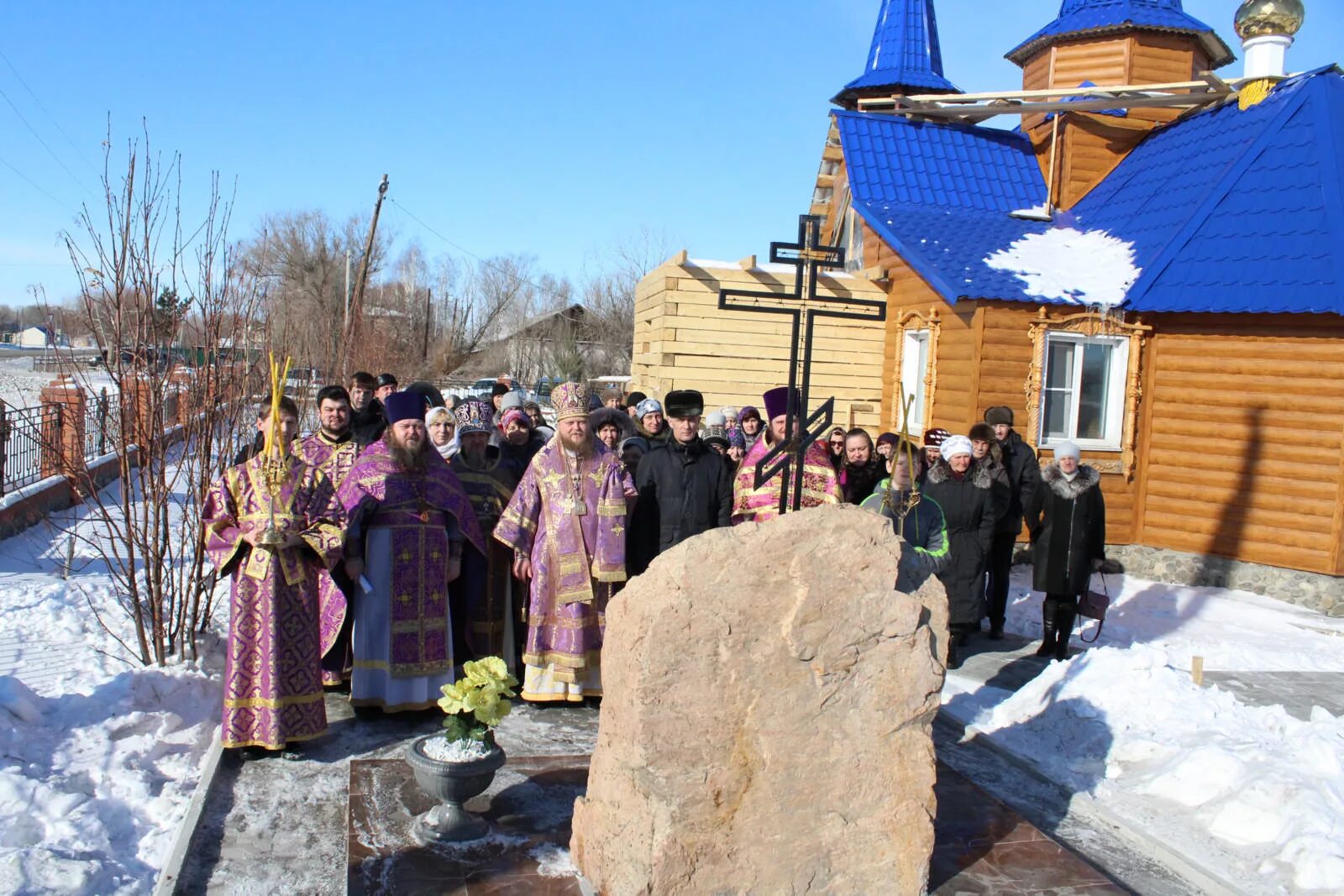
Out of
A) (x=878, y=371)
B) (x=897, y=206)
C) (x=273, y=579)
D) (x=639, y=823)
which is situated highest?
(x=897, y=206)

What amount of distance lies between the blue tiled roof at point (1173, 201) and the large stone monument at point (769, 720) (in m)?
8.39

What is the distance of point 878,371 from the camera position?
14320mm

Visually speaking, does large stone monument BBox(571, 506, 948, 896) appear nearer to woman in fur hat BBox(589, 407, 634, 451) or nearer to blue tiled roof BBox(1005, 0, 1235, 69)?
woman in fur hat BBox(589, 407, 634, 451)

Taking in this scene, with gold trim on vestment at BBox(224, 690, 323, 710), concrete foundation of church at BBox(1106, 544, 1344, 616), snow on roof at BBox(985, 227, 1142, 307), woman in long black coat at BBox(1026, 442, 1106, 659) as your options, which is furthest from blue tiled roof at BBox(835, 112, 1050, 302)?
gold trim on vestment at BBox(224, 690, 323, 710)

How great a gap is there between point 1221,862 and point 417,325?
35.9 meters

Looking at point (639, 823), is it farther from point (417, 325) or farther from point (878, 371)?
point (417, 325)

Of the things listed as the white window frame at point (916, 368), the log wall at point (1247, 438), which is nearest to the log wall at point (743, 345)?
the white window frame at point (916, 368)

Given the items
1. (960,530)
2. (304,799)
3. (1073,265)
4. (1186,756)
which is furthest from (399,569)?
(1073,265)

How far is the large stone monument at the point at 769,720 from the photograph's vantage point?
3.67 metres

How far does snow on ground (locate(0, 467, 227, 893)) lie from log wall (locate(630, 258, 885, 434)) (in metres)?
7.81

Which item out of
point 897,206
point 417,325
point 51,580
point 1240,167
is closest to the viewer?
point 51,580

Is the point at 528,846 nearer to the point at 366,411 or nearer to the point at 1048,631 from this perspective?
the point at 366,411

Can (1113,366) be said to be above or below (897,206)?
below

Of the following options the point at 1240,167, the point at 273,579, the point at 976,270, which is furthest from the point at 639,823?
the point at 1240,167
